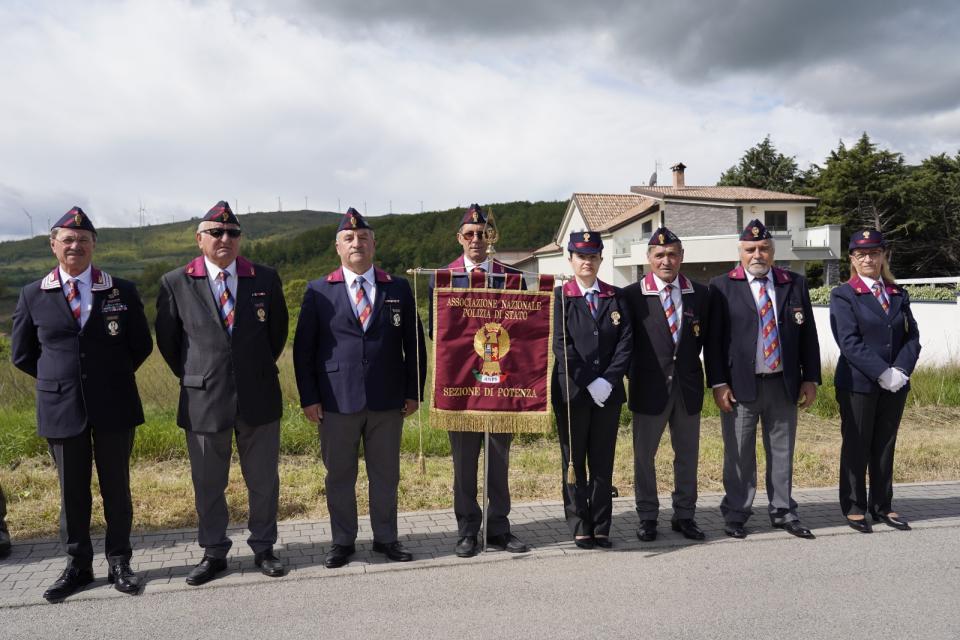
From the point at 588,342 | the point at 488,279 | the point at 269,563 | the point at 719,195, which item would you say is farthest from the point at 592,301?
the point at 719,195

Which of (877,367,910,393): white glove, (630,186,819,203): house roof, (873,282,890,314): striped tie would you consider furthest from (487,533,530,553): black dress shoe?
(630,186,819,203): house roof

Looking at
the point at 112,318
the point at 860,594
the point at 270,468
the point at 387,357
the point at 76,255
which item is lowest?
the point at 860,594

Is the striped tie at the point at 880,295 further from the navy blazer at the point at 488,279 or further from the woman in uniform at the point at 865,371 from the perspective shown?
the navy blazer at the point at 488,279

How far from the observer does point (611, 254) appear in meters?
44.2

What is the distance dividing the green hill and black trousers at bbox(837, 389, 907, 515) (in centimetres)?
6828

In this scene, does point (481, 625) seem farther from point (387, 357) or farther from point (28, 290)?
point (28, 290)

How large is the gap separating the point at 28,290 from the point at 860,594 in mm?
5039

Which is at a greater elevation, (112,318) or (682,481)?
(112,318)

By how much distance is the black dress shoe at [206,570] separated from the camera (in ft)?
14.2

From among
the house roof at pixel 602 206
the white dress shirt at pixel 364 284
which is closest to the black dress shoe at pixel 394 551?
the white dress shirt at pixel 364 284

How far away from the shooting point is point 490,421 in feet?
15.8

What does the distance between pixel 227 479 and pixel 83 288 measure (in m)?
1.42

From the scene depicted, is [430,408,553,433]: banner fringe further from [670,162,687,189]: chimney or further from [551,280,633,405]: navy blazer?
[670,162,687,189]: chimney

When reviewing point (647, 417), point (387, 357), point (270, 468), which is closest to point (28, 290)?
point (270, 468)
